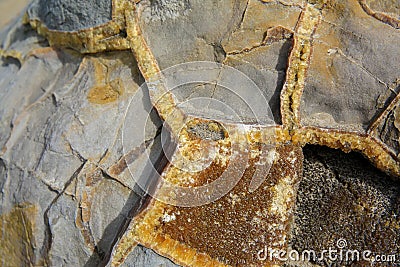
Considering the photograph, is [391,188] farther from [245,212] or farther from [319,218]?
[245,212]

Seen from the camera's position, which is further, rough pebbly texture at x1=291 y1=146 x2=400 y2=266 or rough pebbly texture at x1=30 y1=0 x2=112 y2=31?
rough pebbly texture at x1=30 y1=0 x2=112 y2=31

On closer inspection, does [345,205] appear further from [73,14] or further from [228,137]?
[73,14]

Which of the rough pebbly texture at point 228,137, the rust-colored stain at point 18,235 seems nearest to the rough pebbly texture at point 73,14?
the rough pebbly texture at point 228,137

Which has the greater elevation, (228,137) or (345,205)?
(228,137)

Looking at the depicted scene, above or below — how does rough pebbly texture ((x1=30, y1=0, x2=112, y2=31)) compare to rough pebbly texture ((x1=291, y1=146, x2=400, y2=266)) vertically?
above

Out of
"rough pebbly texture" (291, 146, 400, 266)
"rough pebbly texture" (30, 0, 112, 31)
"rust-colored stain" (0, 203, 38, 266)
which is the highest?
"rough pebbly texture" (30, 0, 112, 31)

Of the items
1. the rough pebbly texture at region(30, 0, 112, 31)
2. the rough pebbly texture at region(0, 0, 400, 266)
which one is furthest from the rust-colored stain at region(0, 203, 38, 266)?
the rough pebbly texture at region(30, 0, 112, 31)

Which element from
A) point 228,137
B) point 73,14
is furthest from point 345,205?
point 73,14

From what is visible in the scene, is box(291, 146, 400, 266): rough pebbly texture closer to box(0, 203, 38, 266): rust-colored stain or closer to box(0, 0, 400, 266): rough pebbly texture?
box(0, 0, 400, 266): rough pebbly texture

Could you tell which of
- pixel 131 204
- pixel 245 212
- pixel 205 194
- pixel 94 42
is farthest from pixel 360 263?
pixel 94 42
